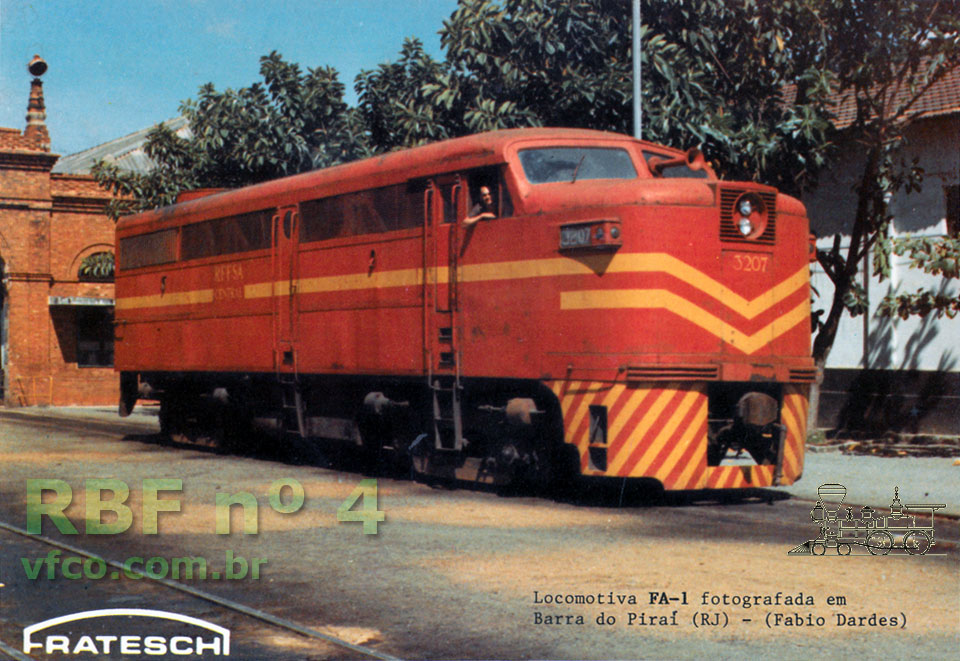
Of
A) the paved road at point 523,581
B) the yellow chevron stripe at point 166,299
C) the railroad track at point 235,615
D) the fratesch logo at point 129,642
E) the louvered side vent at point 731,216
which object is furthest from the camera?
the yellow chevron stripe at point 166,299

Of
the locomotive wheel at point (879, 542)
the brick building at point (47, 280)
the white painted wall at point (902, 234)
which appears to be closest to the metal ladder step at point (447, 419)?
the locomotive wheel at point (879, 542)

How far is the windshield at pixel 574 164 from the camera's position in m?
11.4

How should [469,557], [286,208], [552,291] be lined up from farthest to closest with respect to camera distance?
1. [286,208]
2. [552,291]
3. [469,557]

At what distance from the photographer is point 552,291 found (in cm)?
1086

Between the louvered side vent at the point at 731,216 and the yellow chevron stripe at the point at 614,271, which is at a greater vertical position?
the louvered side vent at the point at 731,216

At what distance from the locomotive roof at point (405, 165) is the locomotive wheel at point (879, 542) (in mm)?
4673

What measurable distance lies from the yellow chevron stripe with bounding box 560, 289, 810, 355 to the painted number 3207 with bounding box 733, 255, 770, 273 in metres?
0.53

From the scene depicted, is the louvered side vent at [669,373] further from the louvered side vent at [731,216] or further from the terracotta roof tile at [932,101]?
the terracotta roof tile at [932,101]

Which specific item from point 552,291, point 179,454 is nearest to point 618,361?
point 552,291

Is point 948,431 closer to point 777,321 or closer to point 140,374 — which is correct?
point 777,321

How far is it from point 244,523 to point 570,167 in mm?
4576

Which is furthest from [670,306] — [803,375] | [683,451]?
[803,375]

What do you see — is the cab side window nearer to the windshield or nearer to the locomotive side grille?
the windshield

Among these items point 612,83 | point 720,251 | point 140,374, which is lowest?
point 140,374
